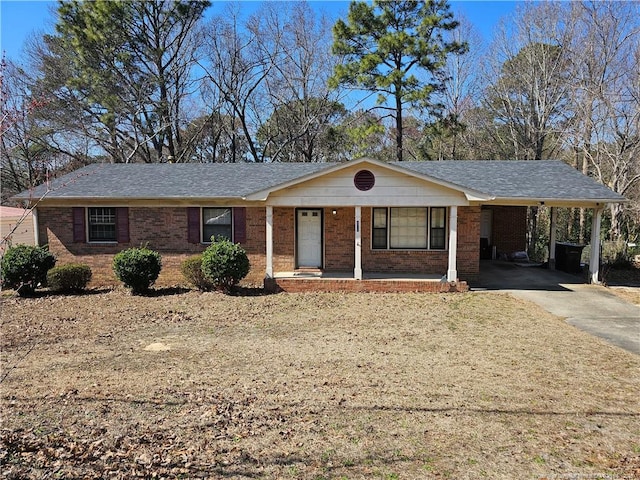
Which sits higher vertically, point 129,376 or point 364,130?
point 364,130

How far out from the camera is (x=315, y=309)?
10828 mm

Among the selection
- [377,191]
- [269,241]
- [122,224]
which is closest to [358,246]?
[377,191]

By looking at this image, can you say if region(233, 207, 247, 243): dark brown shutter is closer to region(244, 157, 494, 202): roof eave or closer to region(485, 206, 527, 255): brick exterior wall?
region(244, 157, 494, 202): roof eave

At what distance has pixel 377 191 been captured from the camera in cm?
1274

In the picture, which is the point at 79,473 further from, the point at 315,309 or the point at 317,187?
the point at 317,187

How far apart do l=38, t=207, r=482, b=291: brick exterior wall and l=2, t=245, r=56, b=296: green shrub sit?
1.55 meters

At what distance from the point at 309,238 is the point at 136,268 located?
530 centimetres

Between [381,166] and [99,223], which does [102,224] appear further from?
[381,166]

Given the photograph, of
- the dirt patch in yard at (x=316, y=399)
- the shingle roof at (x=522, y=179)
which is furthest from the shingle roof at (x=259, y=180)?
the dirt patch in yard at (x=316, y=399)

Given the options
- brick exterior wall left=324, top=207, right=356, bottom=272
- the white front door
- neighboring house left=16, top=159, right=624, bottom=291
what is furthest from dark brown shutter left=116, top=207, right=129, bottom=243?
brick exterior wall left=324, top=207, right=356, bottom=272

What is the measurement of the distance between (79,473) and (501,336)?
23.4ft

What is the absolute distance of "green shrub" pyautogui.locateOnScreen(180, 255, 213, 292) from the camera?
12.9 metres

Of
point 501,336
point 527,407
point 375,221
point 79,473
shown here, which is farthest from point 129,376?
→ point 375,221

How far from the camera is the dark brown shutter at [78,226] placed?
1423 cm
